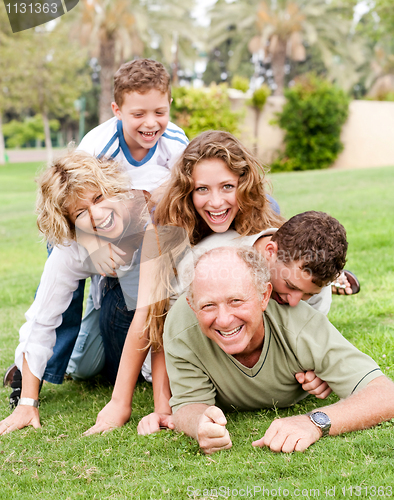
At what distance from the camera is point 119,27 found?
25.1 m

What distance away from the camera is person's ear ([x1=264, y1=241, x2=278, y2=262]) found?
316 centimetres

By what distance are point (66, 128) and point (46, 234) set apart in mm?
55086

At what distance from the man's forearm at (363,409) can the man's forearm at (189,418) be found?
60 centimetres

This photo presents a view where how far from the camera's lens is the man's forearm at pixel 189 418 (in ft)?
8.98

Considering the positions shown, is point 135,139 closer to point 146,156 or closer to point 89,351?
point 146,156

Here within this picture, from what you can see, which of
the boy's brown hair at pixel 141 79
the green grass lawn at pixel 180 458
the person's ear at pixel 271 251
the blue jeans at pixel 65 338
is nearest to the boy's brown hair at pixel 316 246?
the person's ear at pixel 271 251

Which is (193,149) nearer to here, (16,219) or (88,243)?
(88,243)

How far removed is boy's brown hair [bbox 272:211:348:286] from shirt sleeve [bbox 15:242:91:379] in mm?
1318

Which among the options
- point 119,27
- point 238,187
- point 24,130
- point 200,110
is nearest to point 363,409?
point 238,187

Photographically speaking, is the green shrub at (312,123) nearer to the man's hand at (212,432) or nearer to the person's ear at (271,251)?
the person's ear at (271,251)

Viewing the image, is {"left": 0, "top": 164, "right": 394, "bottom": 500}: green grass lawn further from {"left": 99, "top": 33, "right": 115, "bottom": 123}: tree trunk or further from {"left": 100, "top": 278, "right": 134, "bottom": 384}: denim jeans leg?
{"left": 99, "top": 33, "right": 115, "bottom": 123}: tree trunk

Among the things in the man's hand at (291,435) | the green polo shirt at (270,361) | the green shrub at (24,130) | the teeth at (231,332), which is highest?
the teeth at (231,332)

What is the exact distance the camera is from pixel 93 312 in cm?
429

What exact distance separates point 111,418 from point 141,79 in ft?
7.84
